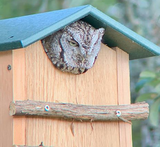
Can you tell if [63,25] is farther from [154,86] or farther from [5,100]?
[154,86]

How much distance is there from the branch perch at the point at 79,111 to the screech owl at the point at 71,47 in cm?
25

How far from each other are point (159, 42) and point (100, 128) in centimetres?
230

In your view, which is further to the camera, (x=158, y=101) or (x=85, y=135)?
(x=158, y=101)

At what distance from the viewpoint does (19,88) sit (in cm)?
297

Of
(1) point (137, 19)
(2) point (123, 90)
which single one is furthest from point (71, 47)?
(1) point (137, 19)

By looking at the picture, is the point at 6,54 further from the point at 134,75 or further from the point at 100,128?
the point at 134,75

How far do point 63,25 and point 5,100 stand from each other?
0.55 metres

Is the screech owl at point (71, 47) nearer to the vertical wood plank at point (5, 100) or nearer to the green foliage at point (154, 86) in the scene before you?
the vertical wood plank at point (5, 100)

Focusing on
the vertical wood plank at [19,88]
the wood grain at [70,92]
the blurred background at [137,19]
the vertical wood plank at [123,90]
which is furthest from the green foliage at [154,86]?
the vertical wood plank at [19,88]

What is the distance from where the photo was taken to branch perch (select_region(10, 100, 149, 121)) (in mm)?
2925

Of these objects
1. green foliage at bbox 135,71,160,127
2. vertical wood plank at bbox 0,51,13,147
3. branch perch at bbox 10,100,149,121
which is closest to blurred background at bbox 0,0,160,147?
green foliage at bbox 135,71,160,127

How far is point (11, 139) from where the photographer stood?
291 centimetres

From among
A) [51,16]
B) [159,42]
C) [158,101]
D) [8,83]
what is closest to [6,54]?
[8,83]

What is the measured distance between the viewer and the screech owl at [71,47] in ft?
10.4
